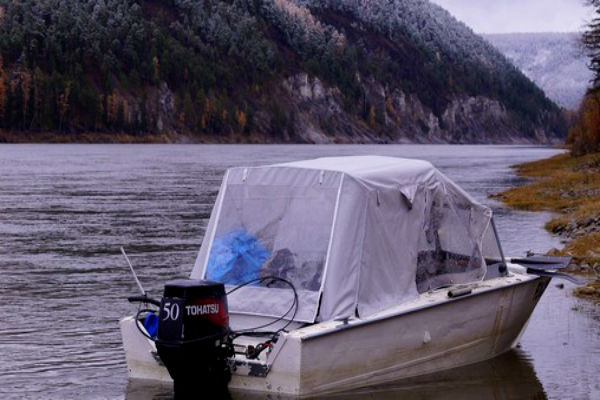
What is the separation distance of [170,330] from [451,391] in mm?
3938

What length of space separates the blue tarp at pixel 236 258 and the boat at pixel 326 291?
1cm

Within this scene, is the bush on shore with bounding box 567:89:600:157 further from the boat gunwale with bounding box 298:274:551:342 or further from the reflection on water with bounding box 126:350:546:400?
the boat gunwale with bounding box 298:274:551:342

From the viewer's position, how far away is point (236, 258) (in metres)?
12.2

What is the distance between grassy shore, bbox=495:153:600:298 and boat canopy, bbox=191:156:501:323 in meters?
6.58

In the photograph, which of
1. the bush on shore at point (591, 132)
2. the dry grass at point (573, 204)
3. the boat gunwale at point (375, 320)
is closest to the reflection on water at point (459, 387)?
the boat gunwale at point (375, 320)

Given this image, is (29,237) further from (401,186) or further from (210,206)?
(401,186)

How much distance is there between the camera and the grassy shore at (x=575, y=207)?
67.8 ft

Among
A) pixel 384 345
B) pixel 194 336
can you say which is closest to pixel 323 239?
pixel 384 345

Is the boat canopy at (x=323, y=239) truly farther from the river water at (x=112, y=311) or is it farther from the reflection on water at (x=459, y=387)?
the river water at (x=112, y=311)

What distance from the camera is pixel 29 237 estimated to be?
1094 inches

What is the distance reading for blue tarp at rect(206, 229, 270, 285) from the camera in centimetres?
1205

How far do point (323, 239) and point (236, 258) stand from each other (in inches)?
44.6

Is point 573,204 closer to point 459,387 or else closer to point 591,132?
point 459,387

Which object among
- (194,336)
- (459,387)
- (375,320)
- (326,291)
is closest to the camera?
(194,336)
